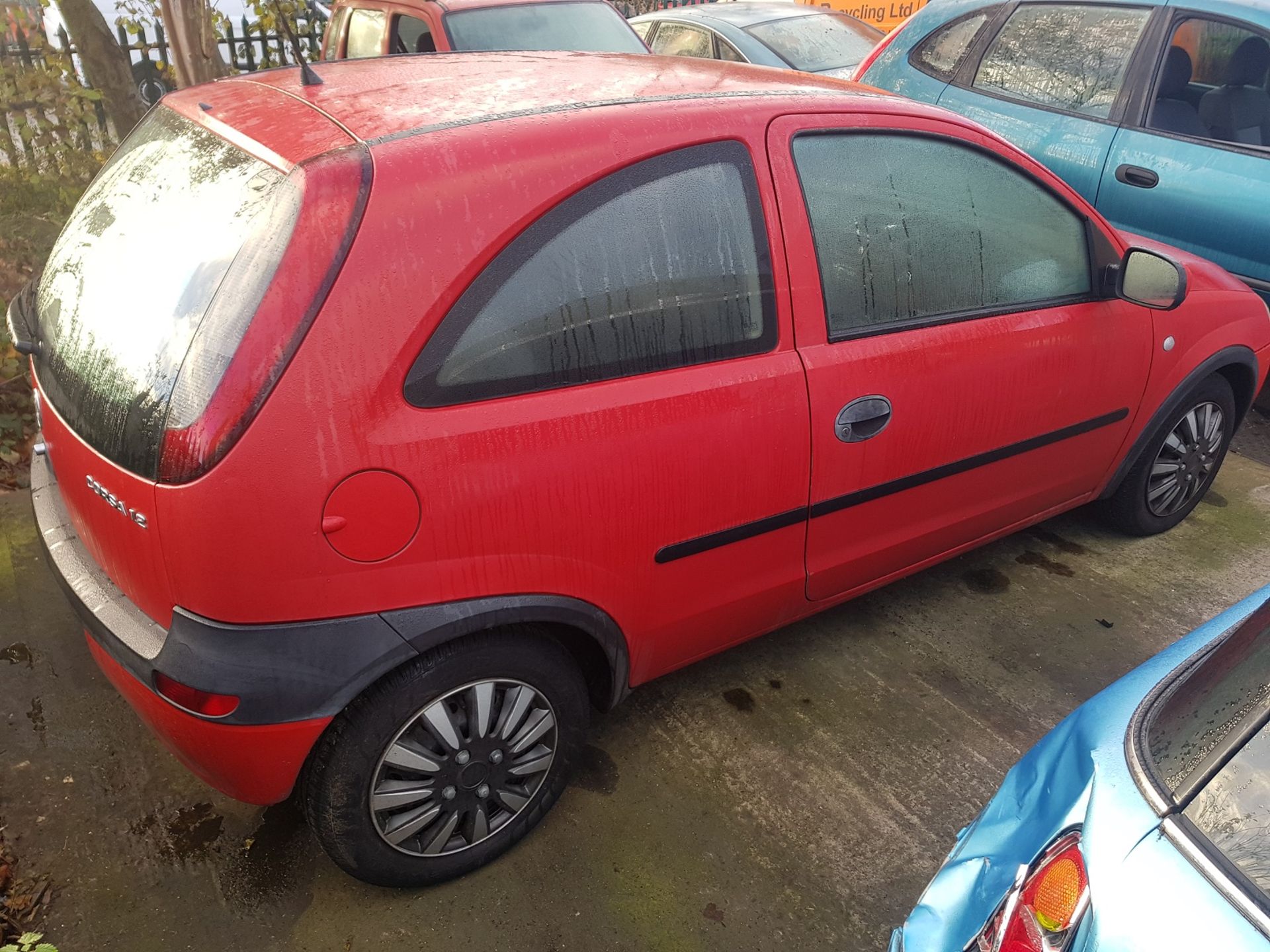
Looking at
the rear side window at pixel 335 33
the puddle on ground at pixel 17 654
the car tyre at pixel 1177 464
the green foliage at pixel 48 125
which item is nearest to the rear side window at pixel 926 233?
the car tyre at pixel 1177 464

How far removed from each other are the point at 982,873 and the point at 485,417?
3.69 ft

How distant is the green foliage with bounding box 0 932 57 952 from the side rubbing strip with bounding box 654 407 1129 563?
1.41 metres

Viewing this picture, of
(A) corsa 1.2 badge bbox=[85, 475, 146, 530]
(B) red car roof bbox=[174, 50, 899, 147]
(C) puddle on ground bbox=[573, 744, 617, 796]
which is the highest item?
(B) red car roof bbox=[174, 50, 899, 147]

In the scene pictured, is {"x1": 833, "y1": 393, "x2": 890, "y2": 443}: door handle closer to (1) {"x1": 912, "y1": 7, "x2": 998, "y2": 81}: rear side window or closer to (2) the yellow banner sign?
(1) {"x1": 912, "y1": 7, "x2": 998, "y2": 81}: rear side window

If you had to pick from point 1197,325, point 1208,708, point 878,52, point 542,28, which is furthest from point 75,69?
point 1208,708

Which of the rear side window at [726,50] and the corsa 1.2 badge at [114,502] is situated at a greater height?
the rear side window at [726,50]

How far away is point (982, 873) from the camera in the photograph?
1.47 m

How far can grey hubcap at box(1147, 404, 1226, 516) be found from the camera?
343 cm

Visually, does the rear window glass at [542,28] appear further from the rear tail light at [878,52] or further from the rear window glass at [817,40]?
the rear window glass at [817,40]

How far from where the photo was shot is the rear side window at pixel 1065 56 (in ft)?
14.6

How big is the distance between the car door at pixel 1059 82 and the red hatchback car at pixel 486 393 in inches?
81.7

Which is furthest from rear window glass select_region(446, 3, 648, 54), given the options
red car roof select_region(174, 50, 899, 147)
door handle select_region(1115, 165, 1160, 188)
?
red car roof select_region(174, 50, 899, 147)

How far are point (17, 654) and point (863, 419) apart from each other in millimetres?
2491

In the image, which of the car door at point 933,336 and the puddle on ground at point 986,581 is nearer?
the car door at point 933,336
